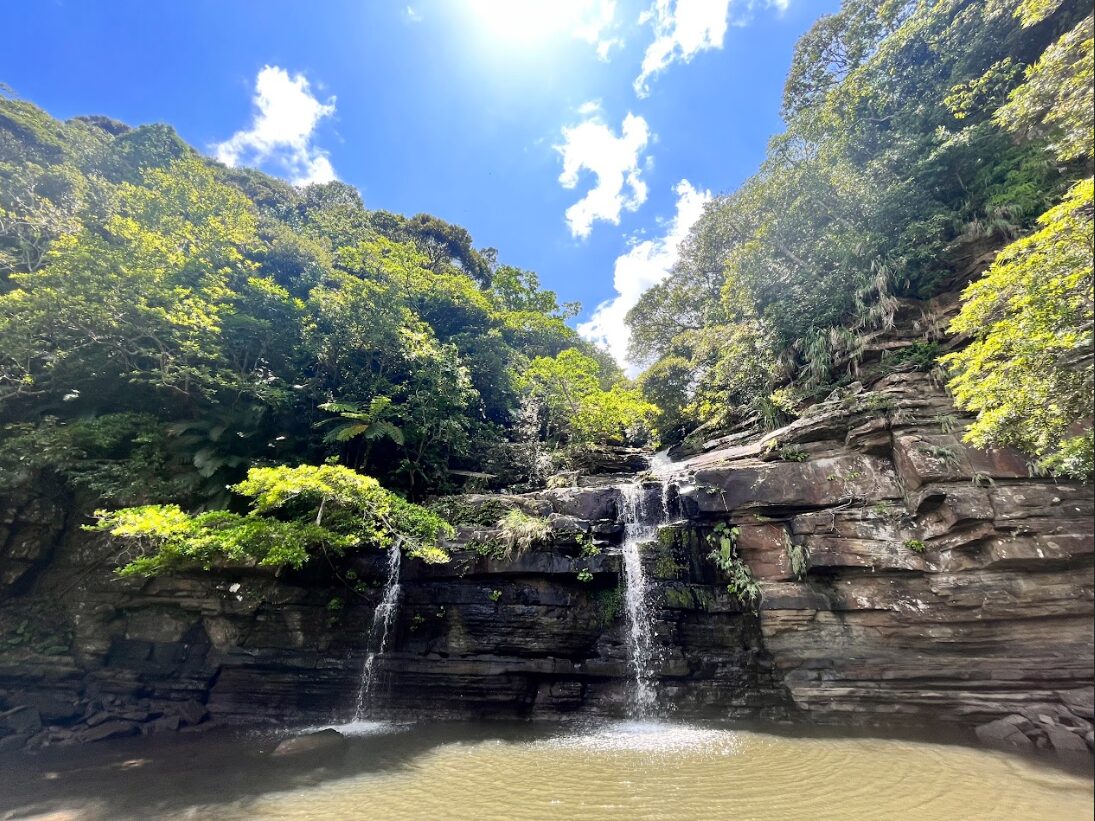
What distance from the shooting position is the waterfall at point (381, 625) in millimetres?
10232

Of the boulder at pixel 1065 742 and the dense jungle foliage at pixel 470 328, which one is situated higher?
the dense jungle foliage at pixel 470 328

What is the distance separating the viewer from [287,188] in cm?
3578

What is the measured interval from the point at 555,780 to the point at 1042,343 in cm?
897

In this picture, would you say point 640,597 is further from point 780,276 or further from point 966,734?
point 780,276

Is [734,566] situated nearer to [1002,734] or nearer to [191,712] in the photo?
[1002,734]

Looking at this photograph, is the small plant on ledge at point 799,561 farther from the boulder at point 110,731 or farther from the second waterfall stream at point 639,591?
the boulder at point 110,731

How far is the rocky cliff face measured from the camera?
333 inches

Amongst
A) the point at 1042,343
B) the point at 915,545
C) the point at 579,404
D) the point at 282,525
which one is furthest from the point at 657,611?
the point at 579,404

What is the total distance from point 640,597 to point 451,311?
1527 cm

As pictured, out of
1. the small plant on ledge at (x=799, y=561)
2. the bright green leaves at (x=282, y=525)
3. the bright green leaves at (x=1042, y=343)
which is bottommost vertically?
the small plant on ledge at (x=799, y=561)

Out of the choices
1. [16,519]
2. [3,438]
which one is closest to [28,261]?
[3,438]

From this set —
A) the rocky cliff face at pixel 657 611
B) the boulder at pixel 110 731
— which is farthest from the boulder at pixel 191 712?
the boulder at pixel 110 731

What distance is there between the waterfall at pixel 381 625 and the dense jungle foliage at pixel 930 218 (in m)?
11.4

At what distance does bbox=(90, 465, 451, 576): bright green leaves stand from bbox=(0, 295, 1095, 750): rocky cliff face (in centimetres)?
112
